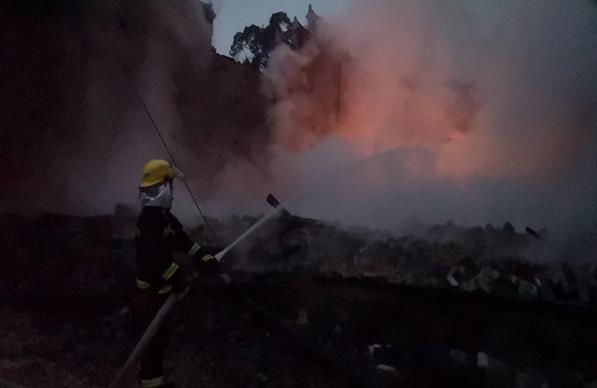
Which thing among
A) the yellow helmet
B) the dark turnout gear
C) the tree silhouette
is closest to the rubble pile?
the dark turnout gear

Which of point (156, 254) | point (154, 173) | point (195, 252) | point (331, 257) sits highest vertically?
point (331, 257)

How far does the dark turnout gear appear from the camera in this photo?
5.26m

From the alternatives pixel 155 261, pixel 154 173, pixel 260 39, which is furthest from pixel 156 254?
pixel 260 39

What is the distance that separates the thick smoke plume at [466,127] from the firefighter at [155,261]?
14.8 feet

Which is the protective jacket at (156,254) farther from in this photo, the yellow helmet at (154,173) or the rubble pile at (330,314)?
the rubble pile at (330,314)

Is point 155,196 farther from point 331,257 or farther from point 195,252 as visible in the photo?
point 331,257

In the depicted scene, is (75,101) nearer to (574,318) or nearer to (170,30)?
(170,30)

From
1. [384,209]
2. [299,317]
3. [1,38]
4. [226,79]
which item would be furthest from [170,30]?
[299,317]

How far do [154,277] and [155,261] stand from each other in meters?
0.15

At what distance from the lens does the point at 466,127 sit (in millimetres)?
10922

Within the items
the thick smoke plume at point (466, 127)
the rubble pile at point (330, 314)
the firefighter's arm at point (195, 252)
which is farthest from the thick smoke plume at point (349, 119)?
the firefighter's arm at point (195, 252)

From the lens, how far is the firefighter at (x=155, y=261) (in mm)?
5258

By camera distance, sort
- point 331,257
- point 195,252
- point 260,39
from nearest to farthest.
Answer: point 195,252, point 331,257, point 260,39

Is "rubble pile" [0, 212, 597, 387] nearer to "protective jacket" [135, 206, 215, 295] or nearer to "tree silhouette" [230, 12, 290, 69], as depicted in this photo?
"protective jacket" [135, 206, 215, 295]
